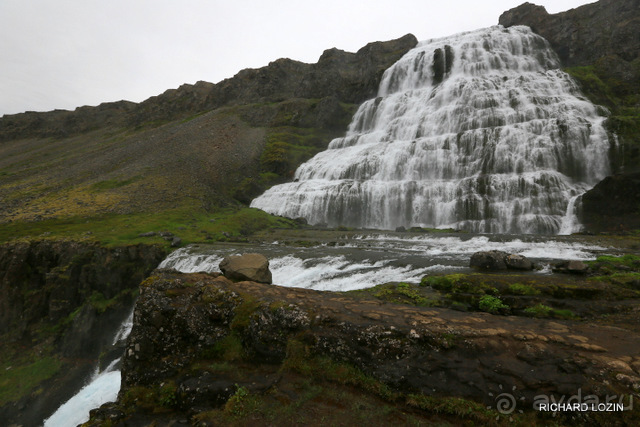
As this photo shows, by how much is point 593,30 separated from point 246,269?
83.8 m

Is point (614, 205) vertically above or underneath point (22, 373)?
above

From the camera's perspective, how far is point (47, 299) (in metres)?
21.8

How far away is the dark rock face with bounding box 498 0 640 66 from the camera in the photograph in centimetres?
5517

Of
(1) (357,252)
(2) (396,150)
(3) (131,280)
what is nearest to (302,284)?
(1) (357,252)

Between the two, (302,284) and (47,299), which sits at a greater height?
(302,284)

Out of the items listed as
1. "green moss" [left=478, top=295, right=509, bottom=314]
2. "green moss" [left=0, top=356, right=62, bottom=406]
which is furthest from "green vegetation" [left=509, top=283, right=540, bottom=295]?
"green moss" [left=0, top=356, right=62, bottom=406]

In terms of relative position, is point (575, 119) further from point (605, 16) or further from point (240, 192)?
point (605, 16)

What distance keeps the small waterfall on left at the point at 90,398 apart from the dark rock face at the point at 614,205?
106 feet

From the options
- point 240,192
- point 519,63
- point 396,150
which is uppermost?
point 519,63

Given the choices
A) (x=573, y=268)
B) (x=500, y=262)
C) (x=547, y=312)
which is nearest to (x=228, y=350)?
(x=547, y=312)

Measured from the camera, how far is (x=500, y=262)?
13.7m

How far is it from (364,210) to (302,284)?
2216cm

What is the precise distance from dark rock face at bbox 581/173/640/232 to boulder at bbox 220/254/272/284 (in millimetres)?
26725

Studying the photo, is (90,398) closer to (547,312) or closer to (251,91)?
(547,312)
